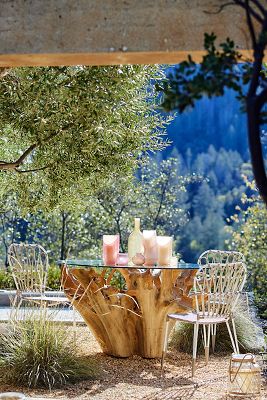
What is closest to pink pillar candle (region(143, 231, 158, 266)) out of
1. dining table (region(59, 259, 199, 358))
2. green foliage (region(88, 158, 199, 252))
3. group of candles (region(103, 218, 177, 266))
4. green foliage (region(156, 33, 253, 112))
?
group of candles (region(103, 218, 177, 266))

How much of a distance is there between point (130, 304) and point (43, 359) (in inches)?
44.4

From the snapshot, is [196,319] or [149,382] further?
[196,319]

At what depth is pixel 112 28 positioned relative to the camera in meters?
3.09

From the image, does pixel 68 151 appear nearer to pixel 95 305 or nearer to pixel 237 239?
pixel 95 305

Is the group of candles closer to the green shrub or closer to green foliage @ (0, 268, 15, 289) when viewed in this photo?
the green shrub

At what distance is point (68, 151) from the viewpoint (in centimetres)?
546

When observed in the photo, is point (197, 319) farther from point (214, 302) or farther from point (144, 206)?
point (144, 206)

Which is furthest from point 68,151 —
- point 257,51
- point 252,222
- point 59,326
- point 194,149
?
point 194,149

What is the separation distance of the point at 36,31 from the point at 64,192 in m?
3.11

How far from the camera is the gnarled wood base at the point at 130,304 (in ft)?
20.6

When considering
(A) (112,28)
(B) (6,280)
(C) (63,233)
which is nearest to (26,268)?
(B) (6,280)

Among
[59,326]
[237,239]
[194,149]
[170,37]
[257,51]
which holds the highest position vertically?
[194,149]

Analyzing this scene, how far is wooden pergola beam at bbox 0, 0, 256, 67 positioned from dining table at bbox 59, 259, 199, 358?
3.24 metres

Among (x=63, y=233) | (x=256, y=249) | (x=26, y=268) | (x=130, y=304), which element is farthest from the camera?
(x=63, y=233)
